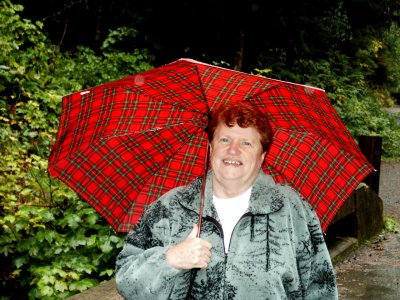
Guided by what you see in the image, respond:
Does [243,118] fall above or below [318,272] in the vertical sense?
above

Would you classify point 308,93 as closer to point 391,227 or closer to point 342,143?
point 342,143

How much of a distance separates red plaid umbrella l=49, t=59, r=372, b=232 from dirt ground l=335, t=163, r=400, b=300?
282 centimetres

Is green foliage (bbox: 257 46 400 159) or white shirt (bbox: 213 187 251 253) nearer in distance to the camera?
white shirt (bbox: 213 187 251 253)

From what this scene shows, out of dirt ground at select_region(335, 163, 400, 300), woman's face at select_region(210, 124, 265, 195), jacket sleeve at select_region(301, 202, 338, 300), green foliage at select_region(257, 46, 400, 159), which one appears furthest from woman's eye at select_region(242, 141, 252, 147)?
green foliage at select_region(257, 46, 400, 159)

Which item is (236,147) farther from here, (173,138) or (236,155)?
(173,138)

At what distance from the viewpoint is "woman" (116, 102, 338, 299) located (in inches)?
85.5

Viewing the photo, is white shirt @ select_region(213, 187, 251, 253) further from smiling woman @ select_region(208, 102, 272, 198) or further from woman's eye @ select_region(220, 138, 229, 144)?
woman's eye @ select_region(220, 138, 229, 144)

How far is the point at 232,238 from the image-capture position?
2221mm

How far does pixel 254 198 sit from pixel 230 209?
11 cm

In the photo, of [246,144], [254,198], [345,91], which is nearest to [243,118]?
[246,144]

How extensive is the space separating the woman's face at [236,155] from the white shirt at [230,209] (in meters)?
0.06

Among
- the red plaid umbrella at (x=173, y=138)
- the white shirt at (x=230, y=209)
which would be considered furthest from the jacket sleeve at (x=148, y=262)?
the red plaid umbrella at (x=173, y=138)

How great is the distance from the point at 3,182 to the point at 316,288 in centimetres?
443

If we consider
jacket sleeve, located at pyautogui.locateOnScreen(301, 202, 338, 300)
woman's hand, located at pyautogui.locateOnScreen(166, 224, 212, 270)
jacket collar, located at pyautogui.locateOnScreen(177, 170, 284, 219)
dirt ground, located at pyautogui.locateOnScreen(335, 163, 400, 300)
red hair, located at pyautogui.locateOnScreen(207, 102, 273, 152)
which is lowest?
dirt ground, located at pyautogui.locateOnScreen(335, 163, 400, 300)
